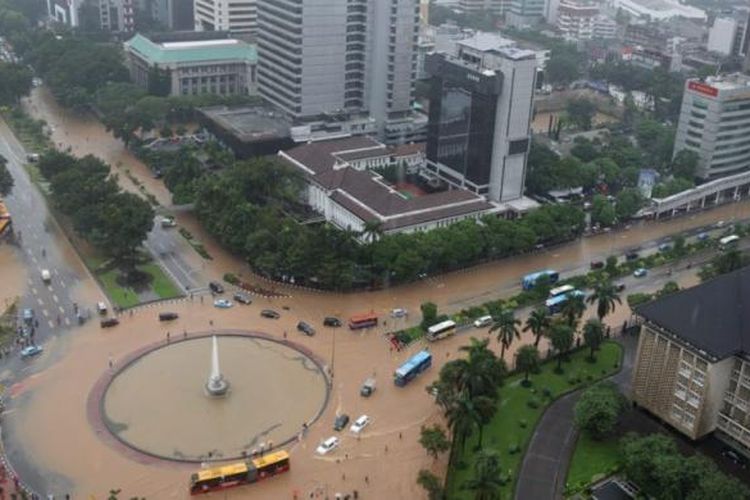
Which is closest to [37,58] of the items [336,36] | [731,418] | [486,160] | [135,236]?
[336,36]

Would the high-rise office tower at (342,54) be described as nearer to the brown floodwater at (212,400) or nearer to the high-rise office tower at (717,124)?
the high-rise office tower at (717,124)

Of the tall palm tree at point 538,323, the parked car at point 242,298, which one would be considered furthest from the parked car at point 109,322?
the tall palm tree at point 538,323

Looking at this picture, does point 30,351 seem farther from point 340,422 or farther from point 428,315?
point 428,315

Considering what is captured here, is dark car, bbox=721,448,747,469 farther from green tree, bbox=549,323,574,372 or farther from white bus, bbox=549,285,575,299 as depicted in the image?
white bus, bbox=549,285,575,299

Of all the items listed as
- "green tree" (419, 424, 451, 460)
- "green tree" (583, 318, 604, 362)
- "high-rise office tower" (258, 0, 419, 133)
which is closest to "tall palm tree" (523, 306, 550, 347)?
"green tree" (583, 318, 604, 362)

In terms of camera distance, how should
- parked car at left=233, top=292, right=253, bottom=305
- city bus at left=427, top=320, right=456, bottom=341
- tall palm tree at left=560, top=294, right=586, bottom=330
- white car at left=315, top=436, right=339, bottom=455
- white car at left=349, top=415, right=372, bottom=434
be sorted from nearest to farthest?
white car at left=315, top=436, right=339, bottom=455 → white car at left=349, top=415, right=372, bottom=434 → tall palm tree at left=560, top=294, right=586, bottom=330 → city bus at left=427, top=320, right=456, bottom=341 → parked car at left=233, top=292, right=253, bottom=305

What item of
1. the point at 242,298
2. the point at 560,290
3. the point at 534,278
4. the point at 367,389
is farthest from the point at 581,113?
the point at 367,389
